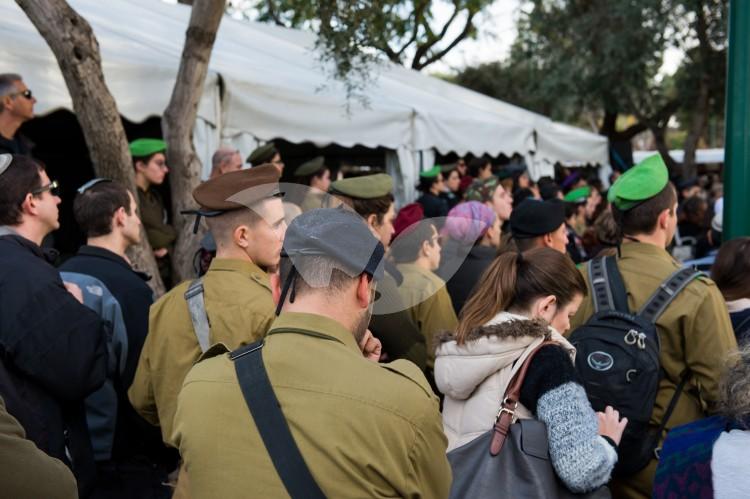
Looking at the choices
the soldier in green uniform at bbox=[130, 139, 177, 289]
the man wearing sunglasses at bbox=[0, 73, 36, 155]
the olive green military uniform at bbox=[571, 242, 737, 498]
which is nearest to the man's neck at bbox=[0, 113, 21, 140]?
the man wearing sunglasses at bbox=[0, 73, 36, 155]

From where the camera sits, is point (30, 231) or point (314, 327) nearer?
point (314, 327)

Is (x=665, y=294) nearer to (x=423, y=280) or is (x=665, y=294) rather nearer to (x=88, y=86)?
(x=423, y=280)

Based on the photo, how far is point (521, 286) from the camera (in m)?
2.53

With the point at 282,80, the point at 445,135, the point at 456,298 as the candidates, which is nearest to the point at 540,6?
the point at 445,135

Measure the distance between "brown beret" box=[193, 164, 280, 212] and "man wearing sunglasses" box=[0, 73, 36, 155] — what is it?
2.52 metres

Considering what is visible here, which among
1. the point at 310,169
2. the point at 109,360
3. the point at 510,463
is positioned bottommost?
the point at 109,360

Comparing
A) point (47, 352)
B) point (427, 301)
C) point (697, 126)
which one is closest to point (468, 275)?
point (427, 301)

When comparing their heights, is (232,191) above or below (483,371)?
above

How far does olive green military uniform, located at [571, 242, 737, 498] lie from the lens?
269 cm

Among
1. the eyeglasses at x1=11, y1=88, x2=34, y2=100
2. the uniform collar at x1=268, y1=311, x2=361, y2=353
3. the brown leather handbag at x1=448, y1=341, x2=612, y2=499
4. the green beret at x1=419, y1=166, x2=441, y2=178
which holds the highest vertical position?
the eyeglasses at x1=11, y1=88, x2=34, y2=100

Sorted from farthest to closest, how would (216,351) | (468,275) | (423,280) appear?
(468,275)
(423,280)
(216,351)

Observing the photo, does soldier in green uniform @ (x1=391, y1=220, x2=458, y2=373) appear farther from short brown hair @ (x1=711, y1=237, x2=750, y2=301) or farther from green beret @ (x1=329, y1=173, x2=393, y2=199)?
short brown hair @ (x1=711, y1=237, x2=750, y2=301)

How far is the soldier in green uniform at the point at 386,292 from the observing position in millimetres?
2318

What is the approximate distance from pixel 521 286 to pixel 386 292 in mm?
637
